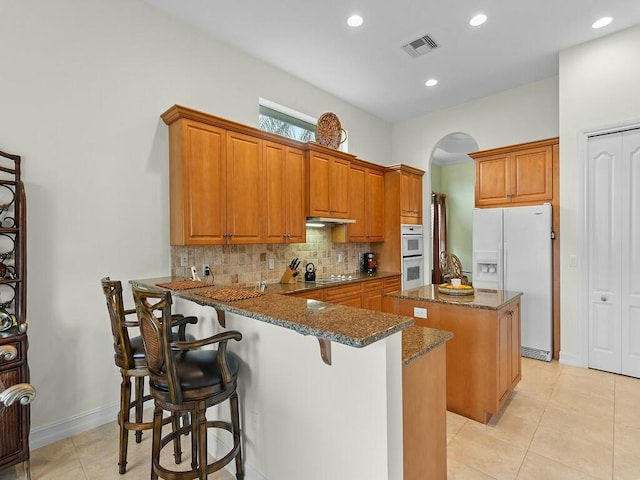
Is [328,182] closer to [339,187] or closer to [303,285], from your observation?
[339,187]

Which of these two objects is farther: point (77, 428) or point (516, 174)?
point (516, 174)

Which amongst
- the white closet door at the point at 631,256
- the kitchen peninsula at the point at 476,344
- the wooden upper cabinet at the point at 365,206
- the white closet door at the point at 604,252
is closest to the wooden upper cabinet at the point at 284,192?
the wooden upper cabinet at the point at 365,206

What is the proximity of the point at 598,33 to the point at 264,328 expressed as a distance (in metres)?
4.34

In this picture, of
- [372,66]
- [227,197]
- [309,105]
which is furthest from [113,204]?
[372,66]

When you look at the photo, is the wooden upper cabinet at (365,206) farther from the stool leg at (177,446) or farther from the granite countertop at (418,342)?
the stool leg at (177,446)

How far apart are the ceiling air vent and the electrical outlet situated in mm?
2732

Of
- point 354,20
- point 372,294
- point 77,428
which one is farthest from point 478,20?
point 77,428

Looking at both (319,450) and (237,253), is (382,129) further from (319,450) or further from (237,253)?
(319,450)

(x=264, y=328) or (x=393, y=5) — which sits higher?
(x=393, y=5)

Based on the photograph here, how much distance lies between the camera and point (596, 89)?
3.52 meters

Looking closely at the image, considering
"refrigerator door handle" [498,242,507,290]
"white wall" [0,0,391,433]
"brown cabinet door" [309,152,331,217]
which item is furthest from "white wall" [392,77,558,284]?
"white wall" [0,0,391,433]

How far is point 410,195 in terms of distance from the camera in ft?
17.3

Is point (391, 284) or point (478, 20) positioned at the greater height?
point (478, 20)

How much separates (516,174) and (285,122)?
2.97m
